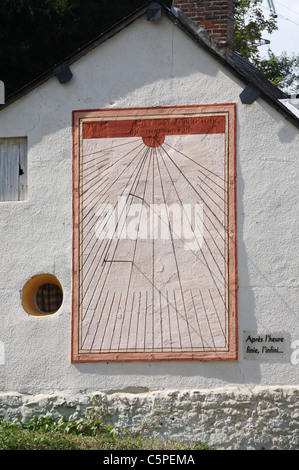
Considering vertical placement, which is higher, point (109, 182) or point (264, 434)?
point (109, 182)

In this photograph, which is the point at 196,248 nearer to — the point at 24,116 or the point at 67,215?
the point at 67,215

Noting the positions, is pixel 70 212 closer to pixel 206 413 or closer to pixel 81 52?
pixel 81 52

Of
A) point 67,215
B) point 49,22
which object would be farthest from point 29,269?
point 49,22

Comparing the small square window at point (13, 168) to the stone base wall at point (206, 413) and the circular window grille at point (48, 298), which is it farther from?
the stone base wall at point (206, 413)

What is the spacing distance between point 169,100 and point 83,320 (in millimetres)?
3116

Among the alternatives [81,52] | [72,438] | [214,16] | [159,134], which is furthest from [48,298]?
[214,16]

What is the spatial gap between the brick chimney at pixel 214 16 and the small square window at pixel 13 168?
10.9 ft

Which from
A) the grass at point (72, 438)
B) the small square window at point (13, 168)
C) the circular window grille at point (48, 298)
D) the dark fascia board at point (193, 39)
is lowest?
the grass at point (72, 438)

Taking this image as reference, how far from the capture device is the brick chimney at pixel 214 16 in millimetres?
13461

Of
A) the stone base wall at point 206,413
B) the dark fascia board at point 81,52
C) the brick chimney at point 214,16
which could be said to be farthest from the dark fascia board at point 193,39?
the stone base wall at point 206,413

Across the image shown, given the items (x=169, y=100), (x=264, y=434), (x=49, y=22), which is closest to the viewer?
(x=264, y=434)

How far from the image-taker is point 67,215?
12086mm

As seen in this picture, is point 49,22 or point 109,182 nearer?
point 109,182

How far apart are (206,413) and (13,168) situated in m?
4.19
